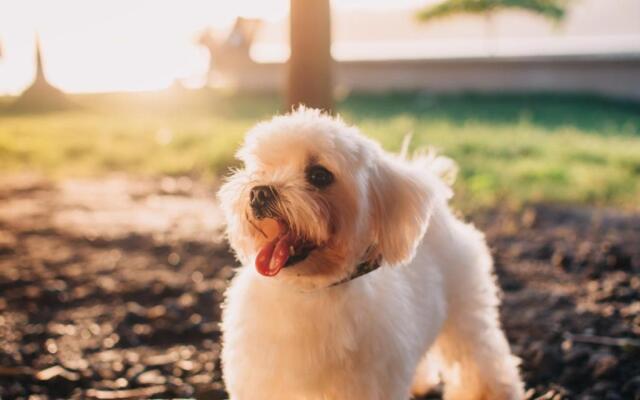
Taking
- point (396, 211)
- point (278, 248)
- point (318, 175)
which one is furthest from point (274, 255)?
point (396, 211)

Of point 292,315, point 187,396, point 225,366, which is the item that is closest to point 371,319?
point 292,315

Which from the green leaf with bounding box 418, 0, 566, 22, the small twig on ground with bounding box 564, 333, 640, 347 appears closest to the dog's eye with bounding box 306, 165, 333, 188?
the small twig on ground with bounding box 564, 333, 640, 347

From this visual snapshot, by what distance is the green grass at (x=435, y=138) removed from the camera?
835 centimetres

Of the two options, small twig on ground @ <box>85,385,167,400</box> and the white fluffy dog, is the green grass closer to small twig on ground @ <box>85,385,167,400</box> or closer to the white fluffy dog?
small twig on ground @ <box>85,385,167,400</box>

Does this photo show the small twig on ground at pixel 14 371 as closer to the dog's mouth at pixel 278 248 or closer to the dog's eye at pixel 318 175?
the dog's mouth at pixel 278 248

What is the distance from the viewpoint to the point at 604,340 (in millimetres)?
4301

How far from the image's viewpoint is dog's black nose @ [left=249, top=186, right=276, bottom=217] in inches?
97.6

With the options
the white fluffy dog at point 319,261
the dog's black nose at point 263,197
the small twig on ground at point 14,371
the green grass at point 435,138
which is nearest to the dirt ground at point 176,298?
the small twig on ground at point 14,371

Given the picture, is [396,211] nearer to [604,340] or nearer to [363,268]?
[363,268]

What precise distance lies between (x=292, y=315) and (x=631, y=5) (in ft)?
74.6

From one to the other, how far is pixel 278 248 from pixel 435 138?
831 cm

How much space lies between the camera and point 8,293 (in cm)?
536

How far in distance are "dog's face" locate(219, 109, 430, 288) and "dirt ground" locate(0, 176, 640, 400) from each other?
58.9 inches

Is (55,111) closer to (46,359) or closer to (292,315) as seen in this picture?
(46,359)
